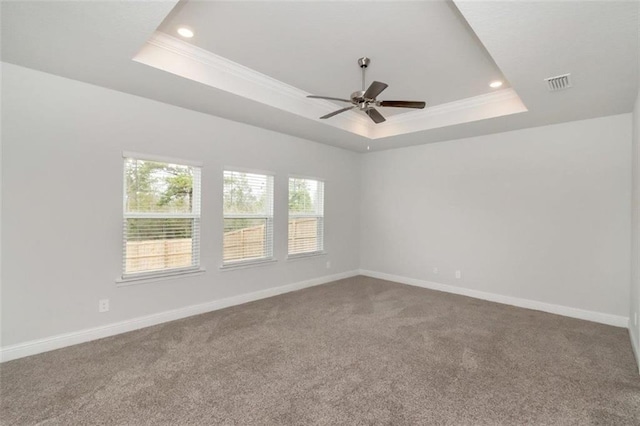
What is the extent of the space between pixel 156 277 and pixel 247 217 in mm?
1498

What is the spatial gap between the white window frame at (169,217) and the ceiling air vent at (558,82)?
13.2 feet

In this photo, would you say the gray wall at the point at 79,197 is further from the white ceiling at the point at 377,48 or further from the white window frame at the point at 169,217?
the white ceiling at the point at 377,48

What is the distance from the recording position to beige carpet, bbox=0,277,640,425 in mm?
2111

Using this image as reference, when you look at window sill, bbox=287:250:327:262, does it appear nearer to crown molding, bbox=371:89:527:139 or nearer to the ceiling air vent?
crown molding, bbox=371:89:527:139

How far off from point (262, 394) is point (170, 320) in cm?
208

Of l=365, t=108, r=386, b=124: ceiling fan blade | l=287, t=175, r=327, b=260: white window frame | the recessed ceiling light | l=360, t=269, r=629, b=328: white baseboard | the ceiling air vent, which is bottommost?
l=360, t=269, r=629, b=328: white baseboard

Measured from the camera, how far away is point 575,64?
2.68 m

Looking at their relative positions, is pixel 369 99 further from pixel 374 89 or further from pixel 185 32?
pixel 185 32

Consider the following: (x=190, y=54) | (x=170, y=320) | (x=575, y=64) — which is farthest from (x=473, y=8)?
(x=170, y=320)

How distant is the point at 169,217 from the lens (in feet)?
12.7

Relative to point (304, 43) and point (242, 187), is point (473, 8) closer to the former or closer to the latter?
point (304, 43)

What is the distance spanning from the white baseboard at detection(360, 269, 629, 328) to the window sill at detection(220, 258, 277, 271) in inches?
101

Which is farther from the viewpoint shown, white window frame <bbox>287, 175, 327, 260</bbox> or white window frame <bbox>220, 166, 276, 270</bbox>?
white window frame <bbox>287, 175, 327, 260</bbox>

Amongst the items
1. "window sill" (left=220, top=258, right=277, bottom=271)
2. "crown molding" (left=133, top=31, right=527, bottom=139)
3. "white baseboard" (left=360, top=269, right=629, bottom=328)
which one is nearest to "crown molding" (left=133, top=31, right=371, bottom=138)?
"crown molding" (left=133, top=31, right=527, bottom=139)
